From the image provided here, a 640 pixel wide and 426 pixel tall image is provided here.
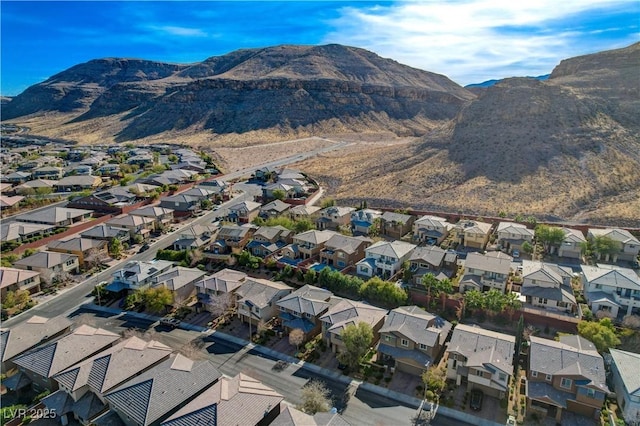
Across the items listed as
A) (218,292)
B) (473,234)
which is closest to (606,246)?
(473,234)

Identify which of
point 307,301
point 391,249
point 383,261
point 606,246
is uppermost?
point 391,249

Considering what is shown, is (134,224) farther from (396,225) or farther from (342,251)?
(396,225)

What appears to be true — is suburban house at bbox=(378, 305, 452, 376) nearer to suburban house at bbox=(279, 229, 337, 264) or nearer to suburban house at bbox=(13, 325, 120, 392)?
suburban house at bbox=(279, 229, 337, 264)

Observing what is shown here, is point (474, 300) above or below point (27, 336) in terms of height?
below

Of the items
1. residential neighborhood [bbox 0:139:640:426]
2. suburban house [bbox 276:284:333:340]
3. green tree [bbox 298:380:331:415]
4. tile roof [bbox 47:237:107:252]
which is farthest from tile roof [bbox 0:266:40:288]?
green tree [bbox 298:380:331:415]

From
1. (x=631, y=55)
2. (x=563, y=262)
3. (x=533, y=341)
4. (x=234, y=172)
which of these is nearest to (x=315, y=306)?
(x=533, y=341)
